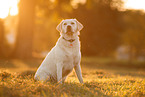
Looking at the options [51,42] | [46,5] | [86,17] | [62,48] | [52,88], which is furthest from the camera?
[51,42]

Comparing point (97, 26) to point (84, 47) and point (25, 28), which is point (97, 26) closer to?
point (84, 47)

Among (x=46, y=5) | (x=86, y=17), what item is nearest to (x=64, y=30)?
(x=46, y=5)

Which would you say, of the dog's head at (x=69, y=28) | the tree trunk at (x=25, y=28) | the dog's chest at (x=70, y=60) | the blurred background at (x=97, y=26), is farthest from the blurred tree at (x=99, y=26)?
the dog's chest at (x=70, y=60)

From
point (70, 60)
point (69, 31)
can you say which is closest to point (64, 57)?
point (70, 60)

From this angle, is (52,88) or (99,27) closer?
(52,88)

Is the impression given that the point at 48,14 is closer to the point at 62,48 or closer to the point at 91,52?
the point at 91,52

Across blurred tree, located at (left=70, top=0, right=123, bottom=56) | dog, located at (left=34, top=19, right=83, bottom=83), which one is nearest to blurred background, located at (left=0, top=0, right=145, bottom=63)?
blurred tree, located at (left=70, top=0, right=123, bottom=56)

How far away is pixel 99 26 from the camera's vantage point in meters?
29.6

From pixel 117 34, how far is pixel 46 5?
13550mm

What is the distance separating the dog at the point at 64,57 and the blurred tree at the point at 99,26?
22118 mm

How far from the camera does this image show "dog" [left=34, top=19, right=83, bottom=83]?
5527 millimetres

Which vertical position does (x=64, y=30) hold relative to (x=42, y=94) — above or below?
above

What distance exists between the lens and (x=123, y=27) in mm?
32344

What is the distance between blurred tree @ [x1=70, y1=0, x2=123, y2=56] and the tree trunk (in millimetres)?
11245
